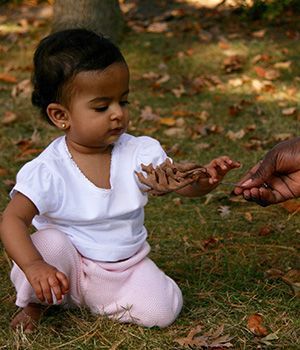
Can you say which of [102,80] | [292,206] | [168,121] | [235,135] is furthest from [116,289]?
[168,121]

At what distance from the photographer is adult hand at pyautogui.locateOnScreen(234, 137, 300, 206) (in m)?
2.98

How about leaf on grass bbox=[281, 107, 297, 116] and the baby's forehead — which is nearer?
the baby's forehead

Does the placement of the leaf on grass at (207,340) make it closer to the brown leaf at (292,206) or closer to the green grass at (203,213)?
the green grass at (203,213)

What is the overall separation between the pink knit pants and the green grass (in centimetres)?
5

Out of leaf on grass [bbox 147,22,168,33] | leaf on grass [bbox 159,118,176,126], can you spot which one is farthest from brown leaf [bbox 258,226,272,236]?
leaf on grass [bbox 147,22,168,33]

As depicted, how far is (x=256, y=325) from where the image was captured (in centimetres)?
277

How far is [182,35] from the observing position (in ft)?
24.8

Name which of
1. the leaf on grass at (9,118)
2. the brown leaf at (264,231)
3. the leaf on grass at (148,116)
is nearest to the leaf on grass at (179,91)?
the leaf on grass at (148,116)

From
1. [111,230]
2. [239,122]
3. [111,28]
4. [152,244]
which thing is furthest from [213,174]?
[111,28]

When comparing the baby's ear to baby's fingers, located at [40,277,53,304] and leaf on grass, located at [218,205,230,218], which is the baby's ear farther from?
leaf on grass, located at [218,205,230,218]

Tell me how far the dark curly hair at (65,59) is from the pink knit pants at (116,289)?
0.52 m

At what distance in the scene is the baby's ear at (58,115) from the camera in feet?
9.25

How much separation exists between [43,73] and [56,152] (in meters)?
0.29

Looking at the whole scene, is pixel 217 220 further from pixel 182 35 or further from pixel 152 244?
pixel 182 35
